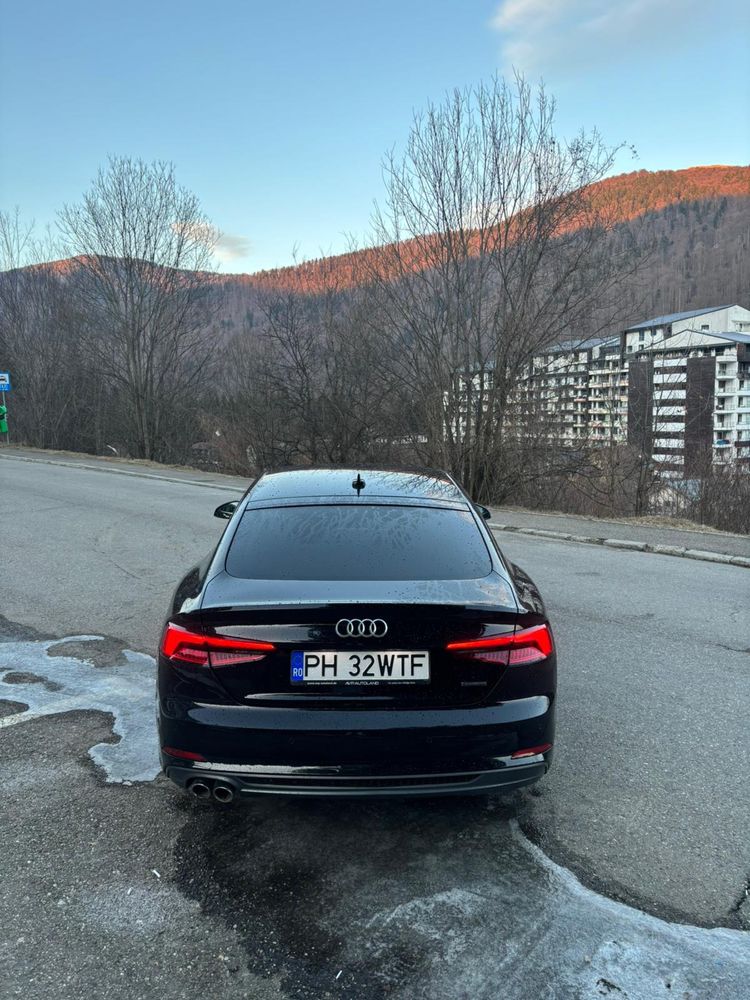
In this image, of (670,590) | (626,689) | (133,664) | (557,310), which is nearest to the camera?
(626,689)

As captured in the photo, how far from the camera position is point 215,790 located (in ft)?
9.09

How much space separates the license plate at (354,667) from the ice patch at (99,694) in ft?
4.24

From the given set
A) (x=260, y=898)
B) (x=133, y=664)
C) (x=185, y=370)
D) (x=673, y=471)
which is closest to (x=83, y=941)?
(x=260, y=898)

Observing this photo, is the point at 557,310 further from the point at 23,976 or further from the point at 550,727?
the point at 23,976

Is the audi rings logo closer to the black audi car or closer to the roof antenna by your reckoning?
the black audi car

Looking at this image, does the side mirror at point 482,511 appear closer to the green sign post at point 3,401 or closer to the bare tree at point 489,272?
the bare tree at point 489,272

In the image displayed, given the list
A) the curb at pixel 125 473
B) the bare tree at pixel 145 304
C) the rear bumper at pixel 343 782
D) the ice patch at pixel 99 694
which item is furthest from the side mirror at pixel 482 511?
the bare tree at pixel 145 304

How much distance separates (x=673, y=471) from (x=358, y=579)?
22808 millimetres

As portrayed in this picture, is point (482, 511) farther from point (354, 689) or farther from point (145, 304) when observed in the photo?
point (145, 304)

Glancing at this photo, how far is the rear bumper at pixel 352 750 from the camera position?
2.68 metres

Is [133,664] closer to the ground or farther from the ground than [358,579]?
closer to the ground

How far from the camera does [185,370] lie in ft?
99.4

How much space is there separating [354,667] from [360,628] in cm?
15

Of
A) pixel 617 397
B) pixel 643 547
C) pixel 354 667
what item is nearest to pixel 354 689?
pixel 354 667
